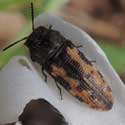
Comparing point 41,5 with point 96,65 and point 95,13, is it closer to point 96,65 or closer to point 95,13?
point 96,65

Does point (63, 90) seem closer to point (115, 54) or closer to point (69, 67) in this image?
point (69, 67)

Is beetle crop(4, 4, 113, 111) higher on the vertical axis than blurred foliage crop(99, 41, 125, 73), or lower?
higher

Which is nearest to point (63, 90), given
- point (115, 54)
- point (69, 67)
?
point (69, 67)

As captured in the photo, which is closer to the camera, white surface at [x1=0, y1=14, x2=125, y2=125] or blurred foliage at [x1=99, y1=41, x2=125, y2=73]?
white surface at [x1=0, y1=14, x2=125, y2=125]
